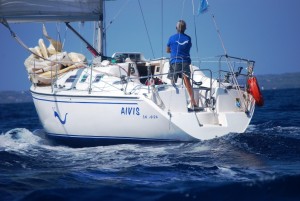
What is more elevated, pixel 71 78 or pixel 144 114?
pixel 71 78

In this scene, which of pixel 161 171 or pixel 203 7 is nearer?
pixel 161 171

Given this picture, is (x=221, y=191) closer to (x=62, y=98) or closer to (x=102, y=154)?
(x=102, y=154)

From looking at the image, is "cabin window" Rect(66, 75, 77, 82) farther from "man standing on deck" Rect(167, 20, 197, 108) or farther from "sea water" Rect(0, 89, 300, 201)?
"man standing on deck" Rect(167, 20, 197, 108)

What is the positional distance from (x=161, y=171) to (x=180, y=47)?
4121 millimetres

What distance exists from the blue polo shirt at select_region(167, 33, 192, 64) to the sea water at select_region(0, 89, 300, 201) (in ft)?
6.93

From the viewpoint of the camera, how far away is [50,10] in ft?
34.6

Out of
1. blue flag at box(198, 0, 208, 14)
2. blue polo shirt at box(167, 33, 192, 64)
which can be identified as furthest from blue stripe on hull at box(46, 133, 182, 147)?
blue flag at box(198, 0, 208, 14)

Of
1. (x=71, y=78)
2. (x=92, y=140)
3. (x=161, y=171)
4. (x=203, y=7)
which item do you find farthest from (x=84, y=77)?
(x=161, y=171)

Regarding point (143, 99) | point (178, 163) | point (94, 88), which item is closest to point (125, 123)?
point (143, 99)

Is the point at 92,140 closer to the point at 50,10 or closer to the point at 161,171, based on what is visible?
the point at 50,10

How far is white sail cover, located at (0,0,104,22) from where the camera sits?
32.9ft

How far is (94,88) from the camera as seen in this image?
32.9 ft

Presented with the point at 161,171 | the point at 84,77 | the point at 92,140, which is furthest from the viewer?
the point at 84,77

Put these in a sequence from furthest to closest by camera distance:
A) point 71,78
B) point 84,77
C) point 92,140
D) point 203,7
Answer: point 71,78 < point 84,77 < point 203,7 < point 92,140
